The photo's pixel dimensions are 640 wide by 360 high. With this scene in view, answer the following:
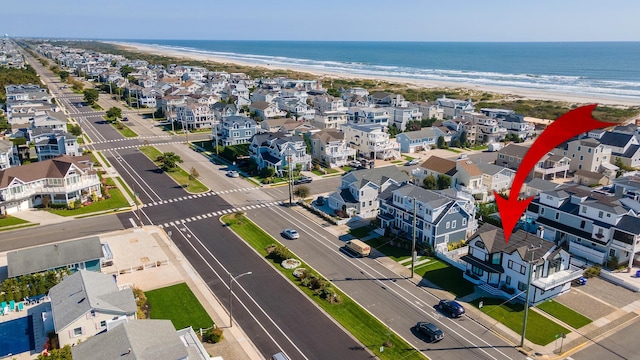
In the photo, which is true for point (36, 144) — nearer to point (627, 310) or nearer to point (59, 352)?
point (59, 352)

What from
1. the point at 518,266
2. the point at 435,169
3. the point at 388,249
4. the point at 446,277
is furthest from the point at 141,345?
the point at 435,169

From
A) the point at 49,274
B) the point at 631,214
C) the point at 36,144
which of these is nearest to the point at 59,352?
the point at 49,274

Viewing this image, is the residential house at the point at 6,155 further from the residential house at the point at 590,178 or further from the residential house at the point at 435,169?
the residential house at the point at 590,178

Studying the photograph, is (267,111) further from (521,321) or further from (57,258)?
(521,321)

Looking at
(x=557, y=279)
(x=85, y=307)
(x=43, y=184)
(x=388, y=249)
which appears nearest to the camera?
(x=85, y=307)

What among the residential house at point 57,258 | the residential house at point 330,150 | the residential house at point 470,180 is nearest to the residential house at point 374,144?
the residential house at point 330,150
